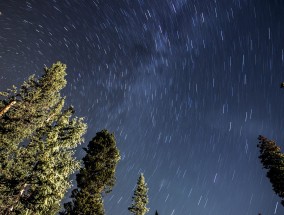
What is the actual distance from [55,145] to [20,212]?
4.24 metres

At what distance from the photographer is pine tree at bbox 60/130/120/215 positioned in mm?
20250

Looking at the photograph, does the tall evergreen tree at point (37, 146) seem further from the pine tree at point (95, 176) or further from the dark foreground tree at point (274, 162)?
the dark foreground tree at point (274, 162)

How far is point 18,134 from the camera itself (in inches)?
733

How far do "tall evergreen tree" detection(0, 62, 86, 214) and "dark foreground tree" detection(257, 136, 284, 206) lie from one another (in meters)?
21.2

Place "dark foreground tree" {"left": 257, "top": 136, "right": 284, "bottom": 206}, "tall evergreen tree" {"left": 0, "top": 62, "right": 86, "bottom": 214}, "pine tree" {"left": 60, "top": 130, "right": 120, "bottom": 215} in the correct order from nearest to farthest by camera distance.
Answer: "tall evergreen tree" {"left": 0, "top": 62, "right": 86, "bottom": 214} < "pine tree" {"left": 60, "top": 130, "right": 120, "bottom": 215} < "dark foreground tree" {"left": 257, "top": 136, "right": 284, "bottom": 206}

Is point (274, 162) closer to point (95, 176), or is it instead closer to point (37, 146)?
point (95, 176)

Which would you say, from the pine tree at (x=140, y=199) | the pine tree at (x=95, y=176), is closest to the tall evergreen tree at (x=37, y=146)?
the pine tree at (x=95, y=176)

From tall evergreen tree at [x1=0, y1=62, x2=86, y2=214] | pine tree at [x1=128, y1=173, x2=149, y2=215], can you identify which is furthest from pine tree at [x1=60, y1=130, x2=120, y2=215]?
pine tree at [x1=128, y1=173, x2=149, y2=215]

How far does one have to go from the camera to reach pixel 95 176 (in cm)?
2200

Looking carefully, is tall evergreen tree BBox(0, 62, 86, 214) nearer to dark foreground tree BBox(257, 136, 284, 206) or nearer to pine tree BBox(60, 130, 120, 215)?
pine tree BBox(60, 130, 120, 215)

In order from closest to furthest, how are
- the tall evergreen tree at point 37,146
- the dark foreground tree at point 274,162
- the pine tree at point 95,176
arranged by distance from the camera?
the tall evergreen tree at point 37,146
the pine tree at point 95,176
the dark foreground tree at point 274,162

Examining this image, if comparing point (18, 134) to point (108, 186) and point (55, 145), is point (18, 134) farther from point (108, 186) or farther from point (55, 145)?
point (108, 186)

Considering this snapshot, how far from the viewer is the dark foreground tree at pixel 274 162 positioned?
1015 inches

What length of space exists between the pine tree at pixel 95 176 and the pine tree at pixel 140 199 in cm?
1149
